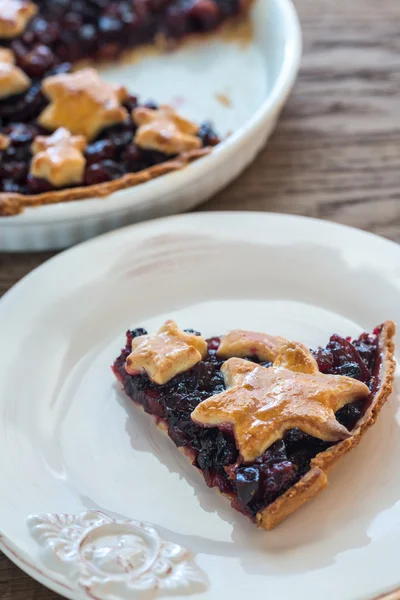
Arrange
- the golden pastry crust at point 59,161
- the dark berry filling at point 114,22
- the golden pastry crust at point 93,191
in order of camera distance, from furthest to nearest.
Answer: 1. the dark berry filling at point 114,22
2. the golden pastry crust at point 59,161
3. the golden pastry crust at point 93,191

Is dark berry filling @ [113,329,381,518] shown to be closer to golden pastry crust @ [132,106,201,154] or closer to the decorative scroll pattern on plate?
the decorative scroll pattern on plate

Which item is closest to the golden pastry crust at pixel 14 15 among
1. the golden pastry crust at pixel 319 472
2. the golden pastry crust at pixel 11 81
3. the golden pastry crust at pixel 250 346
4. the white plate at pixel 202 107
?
the golden pastry crust at pixel 11 81

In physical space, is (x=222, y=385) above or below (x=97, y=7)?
below

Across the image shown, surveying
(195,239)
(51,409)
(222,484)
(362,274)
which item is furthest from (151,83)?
(222,484)

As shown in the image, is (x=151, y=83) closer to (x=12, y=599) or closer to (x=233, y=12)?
(x=233, y=12)

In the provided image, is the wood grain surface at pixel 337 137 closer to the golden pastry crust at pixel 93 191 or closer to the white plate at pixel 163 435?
the golden pastry crust at pixel 93 191

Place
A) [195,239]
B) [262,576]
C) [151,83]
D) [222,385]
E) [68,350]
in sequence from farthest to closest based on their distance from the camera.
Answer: [151,83] < [195,239] < [68,350] < [222,385] < [262,576]

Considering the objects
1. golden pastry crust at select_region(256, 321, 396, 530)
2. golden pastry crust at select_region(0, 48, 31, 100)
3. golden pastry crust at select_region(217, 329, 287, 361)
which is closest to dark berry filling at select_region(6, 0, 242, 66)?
golden pastry crust at select_region(0, 48, 31, 100)

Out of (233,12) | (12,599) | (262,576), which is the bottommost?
(12,599)
